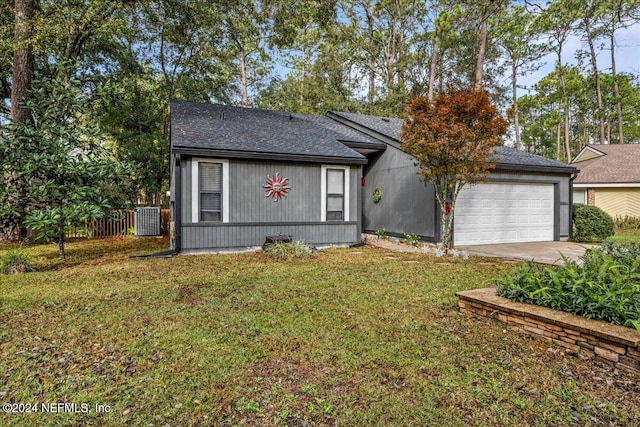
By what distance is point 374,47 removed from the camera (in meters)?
23.5

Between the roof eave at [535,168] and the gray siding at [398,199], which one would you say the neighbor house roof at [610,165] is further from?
the gray siding at [398,199]

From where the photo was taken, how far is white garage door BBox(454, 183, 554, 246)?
9844 mm

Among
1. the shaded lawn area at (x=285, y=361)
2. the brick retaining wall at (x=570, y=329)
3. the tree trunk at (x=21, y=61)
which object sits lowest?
the shaded lawn area at (x=285, y=361)

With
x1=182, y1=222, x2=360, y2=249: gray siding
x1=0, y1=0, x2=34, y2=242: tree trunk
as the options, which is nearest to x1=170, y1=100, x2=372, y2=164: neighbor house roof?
x1=182, y1=222, x2=360, y2=249: gray siding

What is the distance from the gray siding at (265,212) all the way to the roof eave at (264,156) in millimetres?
241

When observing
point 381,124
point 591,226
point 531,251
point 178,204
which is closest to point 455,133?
point 531,251

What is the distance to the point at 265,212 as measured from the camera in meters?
9.03

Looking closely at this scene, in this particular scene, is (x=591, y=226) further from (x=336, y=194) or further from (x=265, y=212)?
(x=265, y=212)

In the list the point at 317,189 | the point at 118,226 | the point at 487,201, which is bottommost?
the point at 118,226

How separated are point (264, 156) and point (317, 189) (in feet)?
5.82

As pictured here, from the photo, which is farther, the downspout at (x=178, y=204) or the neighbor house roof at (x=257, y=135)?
the neighbor house roof at (x=257, y=135)

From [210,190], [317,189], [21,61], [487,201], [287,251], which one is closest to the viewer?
[287,251]

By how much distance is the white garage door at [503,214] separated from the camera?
9.84 m

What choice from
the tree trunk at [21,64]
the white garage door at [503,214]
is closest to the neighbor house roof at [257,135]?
the white garage door at [503,214]
